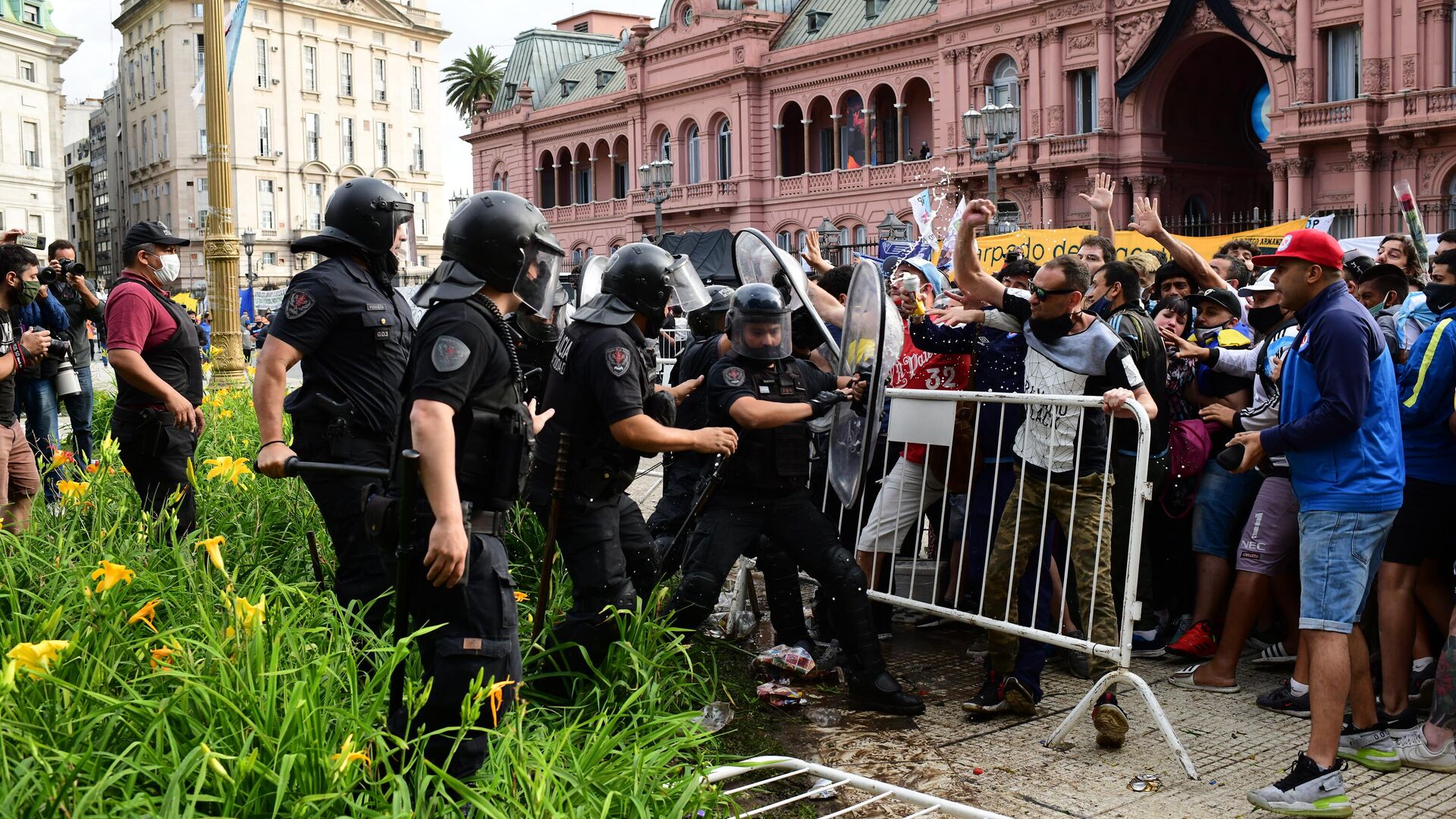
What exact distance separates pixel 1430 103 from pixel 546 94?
130ft

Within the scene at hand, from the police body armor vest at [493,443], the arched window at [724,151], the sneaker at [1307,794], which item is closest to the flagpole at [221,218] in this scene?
the police body armor vest at [493,443]

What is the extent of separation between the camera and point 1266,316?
6070 millimetres

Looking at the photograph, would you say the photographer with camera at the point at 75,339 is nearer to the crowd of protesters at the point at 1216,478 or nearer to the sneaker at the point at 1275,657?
the crowd of protesters at the point at 1216,478

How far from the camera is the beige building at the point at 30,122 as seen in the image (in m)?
62.6

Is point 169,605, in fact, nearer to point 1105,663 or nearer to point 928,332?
point 928,332

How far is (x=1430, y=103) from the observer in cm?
2755

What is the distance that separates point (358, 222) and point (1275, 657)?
477 cm

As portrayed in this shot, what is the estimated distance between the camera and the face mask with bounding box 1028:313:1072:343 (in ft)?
18.7

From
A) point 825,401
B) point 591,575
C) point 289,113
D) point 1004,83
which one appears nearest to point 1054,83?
point 1004,83

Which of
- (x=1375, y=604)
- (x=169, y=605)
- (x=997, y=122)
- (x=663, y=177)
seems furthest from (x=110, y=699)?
(x=663, y=177)

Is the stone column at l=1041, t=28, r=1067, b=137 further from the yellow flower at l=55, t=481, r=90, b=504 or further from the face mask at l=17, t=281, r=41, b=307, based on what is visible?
the yellow flower at l=55, t=481, r=90, b=504

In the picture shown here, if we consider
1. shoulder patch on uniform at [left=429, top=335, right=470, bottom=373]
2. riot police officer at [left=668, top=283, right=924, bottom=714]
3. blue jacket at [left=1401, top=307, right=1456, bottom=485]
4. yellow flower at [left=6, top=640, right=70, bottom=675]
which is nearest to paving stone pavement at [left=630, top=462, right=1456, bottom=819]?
riot police officer at [left=668, top=283, right=924, bottom=714]

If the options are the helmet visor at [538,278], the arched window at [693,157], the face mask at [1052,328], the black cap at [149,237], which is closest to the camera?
the helmet visor at [538,278]

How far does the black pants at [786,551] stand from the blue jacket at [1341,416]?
5.94 ft
